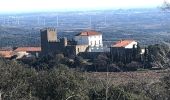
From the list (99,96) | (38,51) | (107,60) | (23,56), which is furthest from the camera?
Result: (38,51)

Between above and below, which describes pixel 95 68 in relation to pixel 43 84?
below

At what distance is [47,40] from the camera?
2238 inches

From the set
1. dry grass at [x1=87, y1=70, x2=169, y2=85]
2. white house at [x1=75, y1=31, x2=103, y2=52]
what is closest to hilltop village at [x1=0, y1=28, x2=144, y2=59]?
white house at [x1=75, y1=31, x2=103, y2=52]

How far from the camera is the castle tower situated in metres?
55.8

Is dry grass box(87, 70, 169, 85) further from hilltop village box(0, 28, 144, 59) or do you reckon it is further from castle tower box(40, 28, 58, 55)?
castle tower box(40, 28, 58, 55)

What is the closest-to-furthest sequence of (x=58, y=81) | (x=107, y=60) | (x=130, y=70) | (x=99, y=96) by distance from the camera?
(x=99, y=96) < (x=58, y=81) < (x=130, y=70) < (x=107, y=60)

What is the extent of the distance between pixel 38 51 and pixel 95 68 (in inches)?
671

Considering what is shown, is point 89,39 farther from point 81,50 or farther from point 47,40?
point 81,50

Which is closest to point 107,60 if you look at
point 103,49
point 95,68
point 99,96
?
point 95,68

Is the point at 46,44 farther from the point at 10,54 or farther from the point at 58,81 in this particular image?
the point at 58,81

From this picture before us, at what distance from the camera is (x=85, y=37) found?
61.2 meters

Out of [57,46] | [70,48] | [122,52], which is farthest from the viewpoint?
[57,46]

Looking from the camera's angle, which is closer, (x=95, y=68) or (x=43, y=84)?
(x=43, y=84)

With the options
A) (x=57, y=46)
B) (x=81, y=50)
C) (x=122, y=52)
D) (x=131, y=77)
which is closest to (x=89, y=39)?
(x=81, y=50)
